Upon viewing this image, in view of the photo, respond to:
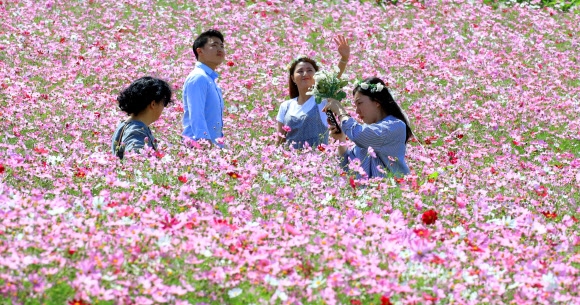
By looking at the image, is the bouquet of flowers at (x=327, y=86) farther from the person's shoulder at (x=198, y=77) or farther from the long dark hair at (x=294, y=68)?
the person's shoulder at (x=198, y=77)

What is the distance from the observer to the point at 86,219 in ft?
16.7

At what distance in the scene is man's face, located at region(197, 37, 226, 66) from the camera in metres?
8.90

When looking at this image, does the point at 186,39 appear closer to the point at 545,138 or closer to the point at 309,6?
the point at 309,6

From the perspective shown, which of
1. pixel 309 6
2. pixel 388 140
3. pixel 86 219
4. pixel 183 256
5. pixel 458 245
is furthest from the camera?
pixel 309 6

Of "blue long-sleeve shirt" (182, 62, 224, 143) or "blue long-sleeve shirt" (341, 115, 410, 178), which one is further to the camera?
"blue long-sleeve shirt" (182, 62, 224, 143)

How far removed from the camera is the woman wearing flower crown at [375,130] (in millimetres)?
7711

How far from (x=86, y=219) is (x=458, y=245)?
2.33 m

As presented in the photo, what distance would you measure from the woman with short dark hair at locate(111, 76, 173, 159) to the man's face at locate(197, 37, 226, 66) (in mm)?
1371

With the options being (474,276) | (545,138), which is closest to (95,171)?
(474,276)

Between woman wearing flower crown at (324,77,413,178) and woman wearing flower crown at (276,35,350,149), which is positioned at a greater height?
woman wearing flower crown at (276,35,350,149)

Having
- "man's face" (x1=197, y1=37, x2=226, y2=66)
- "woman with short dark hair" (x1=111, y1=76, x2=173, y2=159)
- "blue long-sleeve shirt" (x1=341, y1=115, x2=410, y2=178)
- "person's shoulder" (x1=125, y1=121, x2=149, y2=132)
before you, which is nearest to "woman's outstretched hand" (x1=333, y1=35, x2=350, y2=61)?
"blue long-sleeve shirt" (x1=341, y1=115, x2=410, y2=178)

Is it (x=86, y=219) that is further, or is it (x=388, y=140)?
(x=388, y=140)

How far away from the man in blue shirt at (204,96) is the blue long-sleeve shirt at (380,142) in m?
1.43

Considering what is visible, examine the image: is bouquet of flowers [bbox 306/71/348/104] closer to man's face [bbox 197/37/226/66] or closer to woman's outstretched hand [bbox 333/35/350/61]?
woman's outstretched hand [bbox 333/35/350/61]
